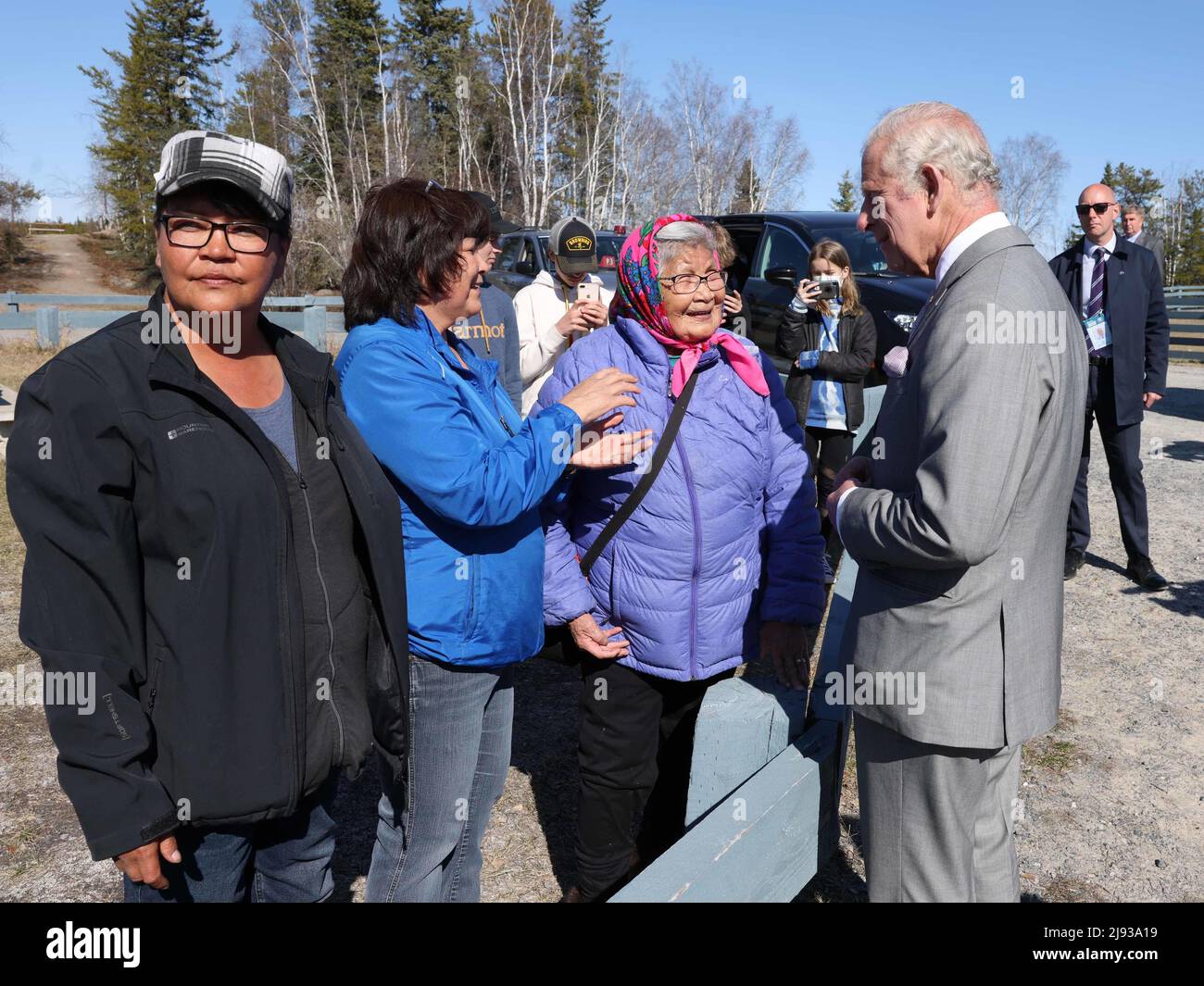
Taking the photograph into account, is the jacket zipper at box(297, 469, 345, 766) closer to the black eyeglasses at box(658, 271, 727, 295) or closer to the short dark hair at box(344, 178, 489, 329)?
the short dark hair at box(344, 178, 489, 329)

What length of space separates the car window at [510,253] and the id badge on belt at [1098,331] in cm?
853

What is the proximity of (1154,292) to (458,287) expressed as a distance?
201 inches

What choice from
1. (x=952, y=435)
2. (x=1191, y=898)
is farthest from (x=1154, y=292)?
(x=952, y=435)

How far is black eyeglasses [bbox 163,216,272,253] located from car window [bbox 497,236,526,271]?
1137 cm

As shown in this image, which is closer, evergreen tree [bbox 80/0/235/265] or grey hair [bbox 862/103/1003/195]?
grey hair [bbox 862/103/1003/195]

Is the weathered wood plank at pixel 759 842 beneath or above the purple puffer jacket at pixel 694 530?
beneath

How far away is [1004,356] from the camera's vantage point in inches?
64.9

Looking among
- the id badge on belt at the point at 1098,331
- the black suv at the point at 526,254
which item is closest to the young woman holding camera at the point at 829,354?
the id badge on belt at the point at 1098,331

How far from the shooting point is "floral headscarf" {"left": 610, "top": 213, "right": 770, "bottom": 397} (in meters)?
2.52

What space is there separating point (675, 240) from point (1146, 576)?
182 inches

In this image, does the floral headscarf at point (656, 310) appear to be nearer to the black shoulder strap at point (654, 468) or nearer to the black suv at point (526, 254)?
the black shoulder strap at point (654, 468)

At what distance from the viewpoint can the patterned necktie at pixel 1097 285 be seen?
5703 millimetres

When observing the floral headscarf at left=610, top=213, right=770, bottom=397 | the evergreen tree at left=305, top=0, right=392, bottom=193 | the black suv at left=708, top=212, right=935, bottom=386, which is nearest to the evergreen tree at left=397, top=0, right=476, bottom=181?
the evergreen tree at left=305, top=0, right=392, bottom=193
